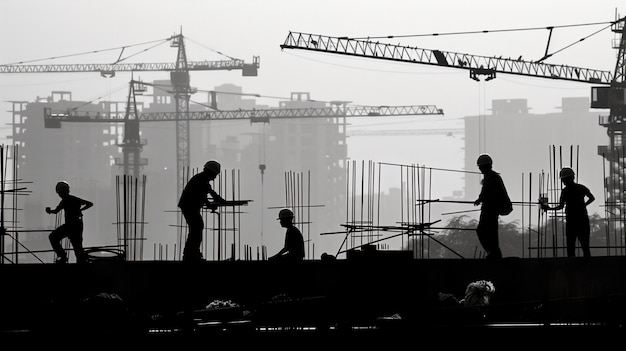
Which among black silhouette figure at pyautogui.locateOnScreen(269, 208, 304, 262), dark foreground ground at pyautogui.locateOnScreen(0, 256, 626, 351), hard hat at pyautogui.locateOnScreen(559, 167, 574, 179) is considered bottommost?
dark foreground ground at pyautogui.locateOnScreen(0, 256, 626, 351)

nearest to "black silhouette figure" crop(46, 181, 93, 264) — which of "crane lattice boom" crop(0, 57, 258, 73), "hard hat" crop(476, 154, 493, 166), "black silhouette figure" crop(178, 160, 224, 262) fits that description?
"black silhouette figure" crop(178, 160, 224, 262)

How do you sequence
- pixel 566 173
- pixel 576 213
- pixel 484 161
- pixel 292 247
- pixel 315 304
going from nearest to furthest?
pixel 315 304, pixel 484 161, pixel 292 247, pixel 576 213, pixel 566 173

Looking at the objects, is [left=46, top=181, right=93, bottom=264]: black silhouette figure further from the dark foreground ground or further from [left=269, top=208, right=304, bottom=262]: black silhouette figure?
[left=269, top=208, right=304, bottom=262]: black silhouette figure

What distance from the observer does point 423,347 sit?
12289 millimetres

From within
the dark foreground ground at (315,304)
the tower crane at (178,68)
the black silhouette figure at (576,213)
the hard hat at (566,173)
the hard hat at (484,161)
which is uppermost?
the tower crane at (178,68)

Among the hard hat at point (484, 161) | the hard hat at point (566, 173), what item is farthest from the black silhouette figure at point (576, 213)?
the hard hat at point (484, 161)

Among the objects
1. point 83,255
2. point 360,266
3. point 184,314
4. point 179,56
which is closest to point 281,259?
point 360,266

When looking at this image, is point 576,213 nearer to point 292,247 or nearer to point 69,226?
point 292,247

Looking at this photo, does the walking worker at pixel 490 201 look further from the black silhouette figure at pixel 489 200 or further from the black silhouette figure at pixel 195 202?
the black silhouette figure at pixel 195 202

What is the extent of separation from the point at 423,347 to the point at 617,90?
8172 centimetres

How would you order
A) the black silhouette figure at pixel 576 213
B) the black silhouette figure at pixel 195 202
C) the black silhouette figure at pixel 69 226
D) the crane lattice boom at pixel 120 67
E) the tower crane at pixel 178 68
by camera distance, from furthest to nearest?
the crane lattice boom at pixel 120 67
the tower crane at pixel 178 68
the black silhouette figure at pixel 69 226
the black silhouette figure at pixel 576 213
the black silhouette figure at pixel 195 202

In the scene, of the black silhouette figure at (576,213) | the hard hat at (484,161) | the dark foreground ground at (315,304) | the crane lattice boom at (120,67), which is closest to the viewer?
the dark foreground ground at (315,304)

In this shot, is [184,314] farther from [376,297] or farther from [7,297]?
[7,297]

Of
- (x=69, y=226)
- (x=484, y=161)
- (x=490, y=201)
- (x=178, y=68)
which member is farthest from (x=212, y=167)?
(x=178, y=68)
